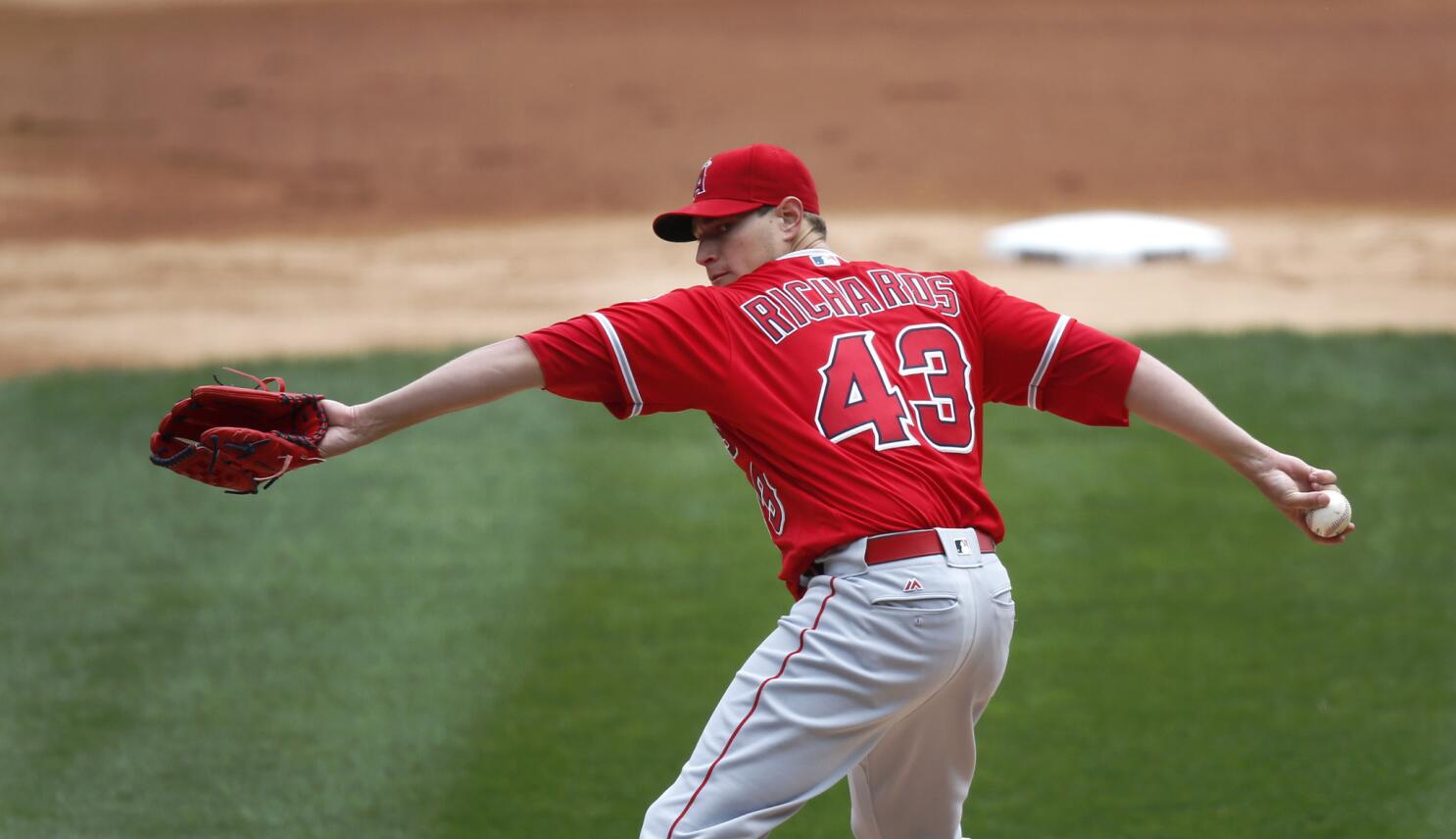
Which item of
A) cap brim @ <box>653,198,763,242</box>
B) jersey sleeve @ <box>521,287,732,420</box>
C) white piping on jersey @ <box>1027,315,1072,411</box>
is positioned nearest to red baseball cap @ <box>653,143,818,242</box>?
cap brim @ <box>653,198,763,242</box>

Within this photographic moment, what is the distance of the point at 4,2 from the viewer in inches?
734

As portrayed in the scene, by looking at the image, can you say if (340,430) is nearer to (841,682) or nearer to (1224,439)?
(841,682)

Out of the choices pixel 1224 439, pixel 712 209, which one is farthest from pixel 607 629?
pixel 1224 439

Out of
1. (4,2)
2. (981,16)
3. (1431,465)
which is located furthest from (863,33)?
(1431,465)

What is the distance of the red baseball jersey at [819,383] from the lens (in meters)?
3.10

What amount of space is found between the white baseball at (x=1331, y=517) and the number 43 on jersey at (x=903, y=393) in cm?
70

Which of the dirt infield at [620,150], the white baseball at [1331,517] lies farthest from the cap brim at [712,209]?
the dirt infield at [620,150]

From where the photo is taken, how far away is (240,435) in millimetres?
3018

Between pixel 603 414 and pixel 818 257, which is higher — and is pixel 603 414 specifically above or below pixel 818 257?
below

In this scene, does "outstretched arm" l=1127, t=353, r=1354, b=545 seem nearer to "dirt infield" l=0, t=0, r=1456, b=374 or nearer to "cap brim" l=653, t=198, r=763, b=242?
"cap brim" l=653, t=198, r=763, b=242

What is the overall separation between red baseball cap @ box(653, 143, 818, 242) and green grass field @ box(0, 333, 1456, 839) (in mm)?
2017

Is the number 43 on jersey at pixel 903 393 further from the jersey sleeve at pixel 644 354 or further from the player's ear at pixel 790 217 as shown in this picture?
the player's ear at pixel 790 217

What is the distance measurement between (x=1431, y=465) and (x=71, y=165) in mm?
12819

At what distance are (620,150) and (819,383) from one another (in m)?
13.0
